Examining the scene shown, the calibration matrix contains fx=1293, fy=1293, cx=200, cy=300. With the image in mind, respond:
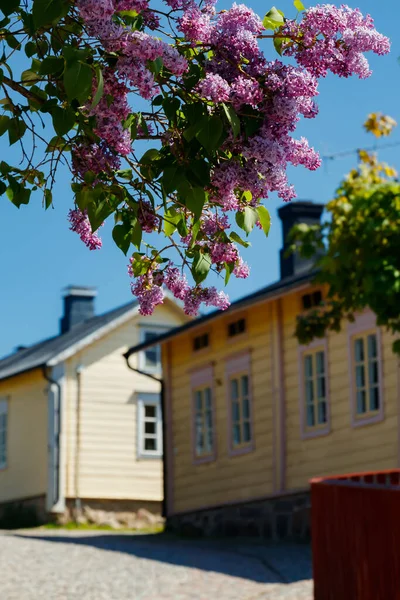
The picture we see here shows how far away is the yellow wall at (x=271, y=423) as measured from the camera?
822 inches

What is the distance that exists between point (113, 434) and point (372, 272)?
20.0m

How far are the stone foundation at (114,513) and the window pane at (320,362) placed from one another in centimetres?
996

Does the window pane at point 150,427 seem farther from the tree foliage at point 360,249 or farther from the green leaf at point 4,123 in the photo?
the green leaf at point 4,123

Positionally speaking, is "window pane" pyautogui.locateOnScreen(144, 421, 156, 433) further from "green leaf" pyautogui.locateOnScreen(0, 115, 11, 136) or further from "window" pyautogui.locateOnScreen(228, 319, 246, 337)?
"green leaf" pyautogui.locateOnScreen(0, 115, 11, 136)

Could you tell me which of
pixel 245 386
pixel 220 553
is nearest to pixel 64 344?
pixel 245 386

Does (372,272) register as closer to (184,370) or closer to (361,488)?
(361,488)

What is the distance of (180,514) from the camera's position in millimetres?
26141

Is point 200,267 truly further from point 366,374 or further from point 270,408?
point 270,408

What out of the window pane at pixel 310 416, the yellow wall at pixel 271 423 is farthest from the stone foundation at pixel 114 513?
the window pane at pixel 310 416

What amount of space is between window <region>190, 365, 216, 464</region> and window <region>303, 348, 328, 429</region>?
3217 mm

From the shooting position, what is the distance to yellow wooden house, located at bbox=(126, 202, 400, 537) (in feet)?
69.7

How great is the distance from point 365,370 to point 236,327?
4.47 metres

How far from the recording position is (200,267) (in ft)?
19.8

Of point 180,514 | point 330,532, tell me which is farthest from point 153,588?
point 180,514
